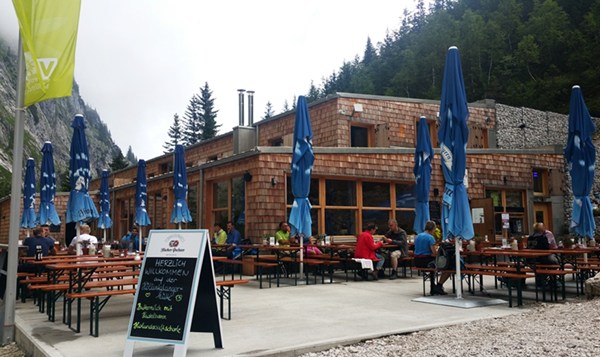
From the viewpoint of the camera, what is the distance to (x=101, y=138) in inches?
6304

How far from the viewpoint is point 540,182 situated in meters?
19.4

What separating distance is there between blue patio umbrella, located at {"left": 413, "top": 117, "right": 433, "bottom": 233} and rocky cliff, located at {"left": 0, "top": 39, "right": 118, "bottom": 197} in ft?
226

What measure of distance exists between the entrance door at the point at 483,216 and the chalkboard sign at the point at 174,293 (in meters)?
12.7

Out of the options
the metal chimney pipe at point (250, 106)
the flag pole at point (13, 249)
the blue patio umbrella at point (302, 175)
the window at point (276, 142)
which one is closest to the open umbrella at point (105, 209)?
the window at point (276, 142)

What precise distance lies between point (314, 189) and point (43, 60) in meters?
8.56

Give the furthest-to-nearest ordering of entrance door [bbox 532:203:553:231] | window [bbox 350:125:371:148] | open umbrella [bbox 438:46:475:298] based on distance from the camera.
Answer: entrance door [bbox 532:203:553:231], window [bbox 350:125:371:148], open umbrella [bbox 438:46:475:298]

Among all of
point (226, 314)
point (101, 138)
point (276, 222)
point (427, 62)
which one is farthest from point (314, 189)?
point (101, 138)

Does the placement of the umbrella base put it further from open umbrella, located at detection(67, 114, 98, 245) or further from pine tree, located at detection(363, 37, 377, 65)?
pine tree, located at detection(363, 37, 377, 65)

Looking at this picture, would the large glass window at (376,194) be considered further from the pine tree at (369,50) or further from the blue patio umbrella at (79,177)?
the pine tree at (369,50)

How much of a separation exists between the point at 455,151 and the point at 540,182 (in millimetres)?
13352

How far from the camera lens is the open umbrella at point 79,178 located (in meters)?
9.38

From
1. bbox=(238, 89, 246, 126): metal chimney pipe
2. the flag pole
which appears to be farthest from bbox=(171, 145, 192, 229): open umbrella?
bbox=(238, 89, 246, 126): metal chimney pipe

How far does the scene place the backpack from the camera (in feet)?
26.9

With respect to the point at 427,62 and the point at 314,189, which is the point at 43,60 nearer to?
the point at 314,189
